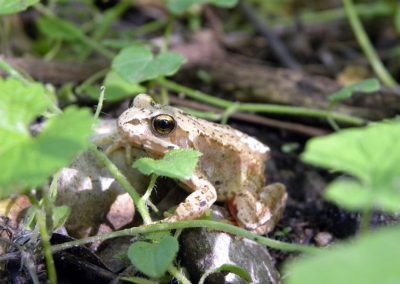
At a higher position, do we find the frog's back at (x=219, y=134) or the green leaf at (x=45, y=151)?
the green leaf at (x=45, y=151)

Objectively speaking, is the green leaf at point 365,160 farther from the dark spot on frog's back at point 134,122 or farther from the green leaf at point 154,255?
the dark spot on frog's back at point 134,122

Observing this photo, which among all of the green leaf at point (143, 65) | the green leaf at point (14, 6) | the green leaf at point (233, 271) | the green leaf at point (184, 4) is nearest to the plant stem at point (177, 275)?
the green leaf at point (233, 271)

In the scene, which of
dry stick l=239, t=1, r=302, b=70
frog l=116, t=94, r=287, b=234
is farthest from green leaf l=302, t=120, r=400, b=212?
dry stick l=239, t=1, r=302, b=70

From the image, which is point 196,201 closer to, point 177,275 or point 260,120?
point 177,275

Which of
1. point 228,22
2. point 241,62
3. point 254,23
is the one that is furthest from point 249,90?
point 228,22

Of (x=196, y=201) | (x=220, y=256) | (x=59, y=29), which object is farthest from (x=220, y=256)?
(x=59, y=29)

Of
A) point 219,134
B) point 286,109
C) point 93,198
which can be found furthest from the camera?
point 286,109

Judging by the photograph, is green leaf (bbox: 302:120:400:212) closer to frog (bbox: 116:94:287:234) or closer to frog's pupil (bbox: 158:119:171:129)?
frog (bbox: 116:94:287:234)
